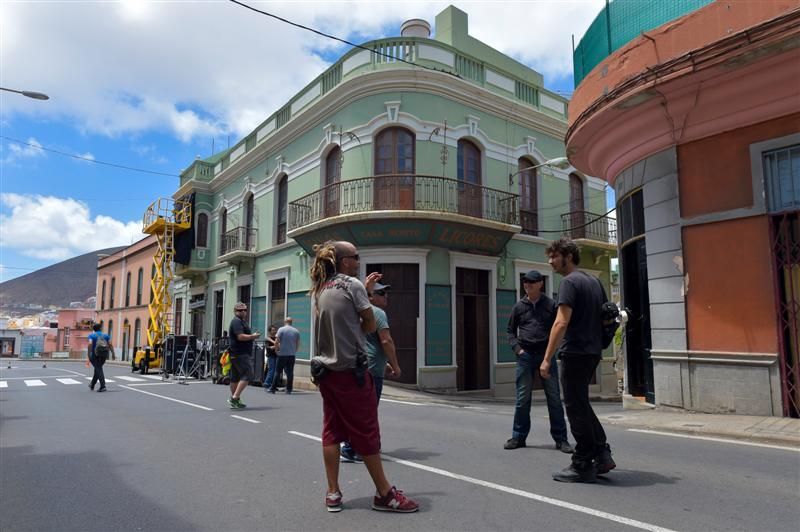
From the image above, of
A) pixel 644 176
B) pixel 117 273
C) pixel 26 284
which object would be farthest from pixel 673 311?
pixel 26 284

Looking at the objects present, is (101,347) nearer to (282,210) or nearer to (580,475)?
(282,210)

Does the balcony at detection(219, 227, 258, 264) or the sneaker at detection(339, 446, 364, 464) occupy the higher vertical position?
the balcony at detection(219, 227, 258, 264)

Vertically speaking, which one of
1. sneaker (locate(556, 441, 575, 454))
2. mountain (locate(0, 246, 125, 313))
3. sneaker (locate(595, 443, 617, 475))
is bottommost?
sneaker (locate(556, 441, 575, 454))

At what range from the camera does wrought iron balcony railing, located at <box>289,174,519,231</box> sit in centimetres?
1455

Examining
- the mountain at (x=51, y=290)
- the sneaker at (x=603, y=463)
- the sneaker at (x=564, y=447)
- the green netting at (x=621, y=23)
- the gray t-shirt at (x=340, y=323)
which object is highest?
the mountain at (x=51, y=290)

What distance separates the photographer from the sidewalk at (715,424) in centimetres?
587

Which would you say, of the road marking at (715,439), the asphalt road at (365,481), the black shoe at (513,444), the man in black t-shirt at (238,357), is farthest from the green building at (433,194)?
the black shoe at (513,444)

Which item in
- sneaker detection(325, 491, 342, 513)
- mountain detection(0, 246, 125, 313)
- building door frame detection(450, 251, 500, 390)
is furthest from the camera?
mountain detection(0, 246, 125, 313)

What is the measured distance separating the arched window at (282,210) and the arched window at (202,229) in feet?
24.9

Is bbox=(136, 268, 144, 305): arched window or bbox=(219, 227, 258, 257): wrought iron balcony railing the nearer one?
bbox=(219, 227, 258, 257): wrought iron balcony railing

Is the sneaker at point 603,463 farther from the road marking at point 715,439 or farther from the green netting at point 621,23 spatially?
the green netting at point 621,23

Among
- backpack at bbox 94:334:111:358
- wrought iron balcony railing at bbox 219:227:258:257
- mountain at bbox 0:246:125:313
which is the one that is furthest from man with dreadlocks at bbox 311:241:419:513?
mountain at bbox 0:246:125:313

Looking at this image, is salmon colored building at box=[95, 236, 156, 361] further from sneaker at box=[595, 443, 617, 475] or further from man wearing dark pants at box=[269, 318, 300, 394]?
sneaker at box=[595, 443, 617, 475]

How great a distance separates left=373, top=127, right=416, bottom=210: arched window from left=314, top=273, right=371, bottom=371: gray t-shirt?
10.9m
